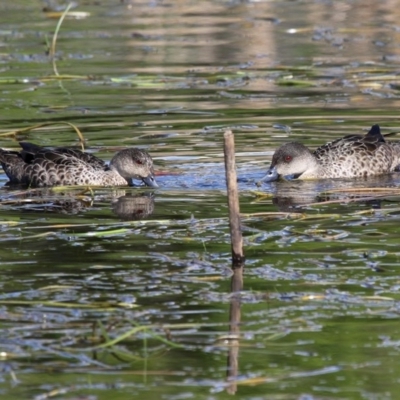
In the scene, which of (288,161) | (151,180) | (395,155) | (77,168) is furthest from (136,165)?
(395,155)

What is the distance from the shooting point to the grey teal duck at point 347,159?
12992mm

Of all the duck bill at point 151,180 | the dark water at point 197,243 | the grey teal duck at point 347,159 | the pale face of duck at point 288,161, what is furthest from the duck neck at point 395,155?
the duck bill at point 151,180

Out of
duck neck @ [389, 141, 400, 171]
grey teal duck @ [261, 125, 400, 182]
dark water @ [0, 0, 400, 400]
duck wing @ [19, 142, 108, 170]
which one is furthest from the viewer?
duck neck @ [389, 141, 400, 171]

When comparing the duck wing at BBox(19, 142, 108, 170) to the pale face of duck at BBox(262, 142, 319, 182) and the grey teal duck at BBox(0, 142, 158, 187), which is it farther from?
the pale face of duck at BBox(262, 142, 319, 182)

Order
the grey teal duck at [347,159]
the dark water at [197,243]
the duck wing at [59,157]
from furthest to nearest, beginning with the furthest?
the grey teal duck at [347,159], the duck wing at [59,157], the dark water at [197,243]

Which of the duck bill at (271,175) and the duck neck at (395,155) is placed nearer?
the duck bill at (271,175)

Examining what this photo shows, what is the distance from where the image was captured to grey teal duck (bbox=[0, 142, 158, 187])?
12609 mm

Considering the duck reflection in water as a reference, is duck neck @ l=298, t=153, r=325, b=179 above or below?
above

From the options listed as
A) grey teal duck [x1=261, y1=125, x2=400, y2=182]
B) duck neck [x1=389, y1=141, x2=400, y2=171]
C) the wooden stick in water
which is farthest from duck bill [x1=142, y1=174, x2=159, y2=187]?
the wooden stick in water

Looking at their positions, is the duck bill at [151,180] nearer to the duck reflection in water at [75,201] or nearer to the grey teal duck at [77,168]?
the grey teal duck at [77,168]

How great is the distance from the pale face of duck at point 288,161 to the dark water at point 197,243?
0.46 ft

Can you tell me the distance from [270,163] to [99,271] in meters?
4.85

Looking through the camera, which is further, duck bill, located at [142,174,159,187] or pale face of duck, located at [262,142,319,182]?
pale face of duck, located at [262,142,319,182]


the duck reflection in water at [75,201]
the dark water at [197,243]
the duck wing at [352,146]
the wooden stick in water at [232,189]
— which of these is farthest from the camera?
the duck wing at [352,146]
